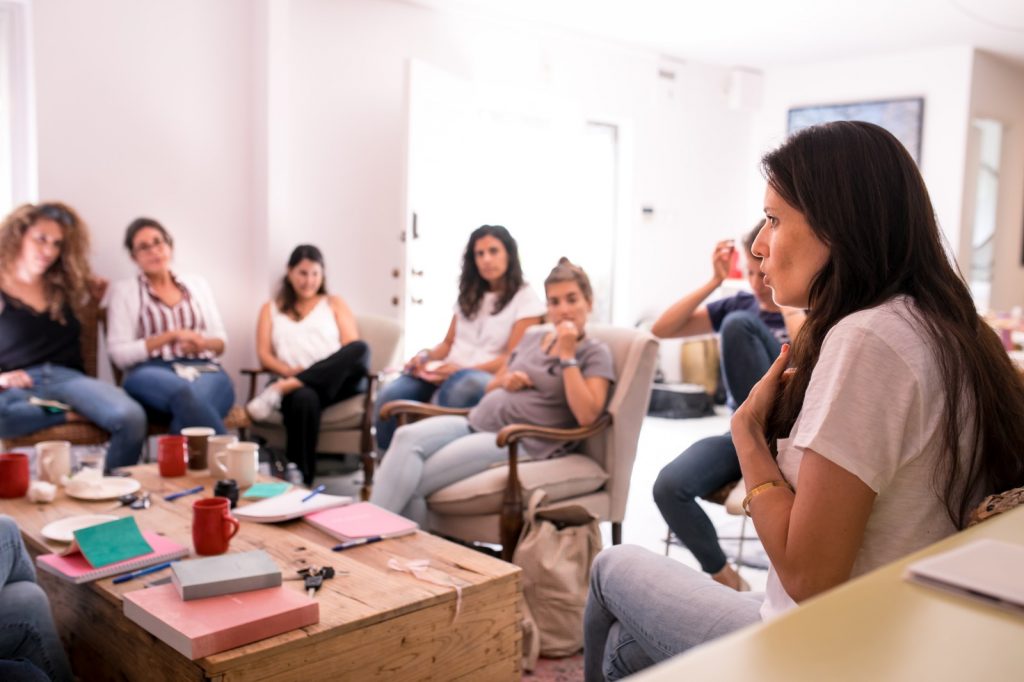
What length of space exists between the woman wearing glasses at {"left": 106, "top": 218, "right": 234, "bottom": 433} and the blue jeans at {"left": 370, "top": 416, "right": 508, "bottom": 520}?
1296 millimetres

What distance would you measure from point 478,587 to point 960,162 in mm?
6344

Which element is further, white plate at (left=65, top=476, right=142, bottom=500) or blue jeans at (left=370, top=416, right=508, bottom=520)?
blue jeans at (left=370, top=416, right=508, bottom=520)

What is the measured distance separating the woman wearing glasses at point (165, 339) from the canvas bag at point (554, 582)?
189 centimetres

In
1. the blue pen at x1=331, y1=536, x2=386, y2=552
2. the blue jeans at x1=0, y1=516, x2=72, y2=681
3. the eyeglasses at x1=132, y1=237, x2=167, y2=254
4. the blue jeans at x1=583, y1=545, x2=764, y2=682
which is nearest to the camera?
the blue jeans at x1=583, y1=545, x2=764, y2=682

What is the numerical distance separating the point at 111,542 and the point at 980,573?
5.98ft

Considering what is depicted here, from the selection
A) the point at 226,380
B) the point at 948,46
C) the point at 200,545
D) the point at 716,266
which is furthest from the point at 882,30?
the point at 200,545

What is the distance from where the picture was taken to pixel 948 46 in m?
6.96

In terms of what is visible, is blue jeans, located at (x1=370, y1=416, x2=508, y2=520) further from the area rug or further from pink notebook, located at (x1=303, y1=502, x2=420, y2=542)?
the area rug

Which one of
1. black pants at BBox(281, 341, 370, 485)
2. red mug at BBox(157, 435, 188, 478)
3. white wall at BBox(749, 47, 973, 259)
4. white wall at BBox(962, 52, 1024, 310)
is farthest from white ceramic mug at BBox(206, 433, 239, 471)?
white wall at BBox(962, 52, 1024, 310)

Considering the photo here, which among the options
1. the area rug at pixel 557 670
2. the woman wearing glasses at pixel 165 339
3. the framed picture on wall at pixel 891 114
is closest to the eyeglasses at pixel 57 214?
the woman wearing glasses at pixel 165 339

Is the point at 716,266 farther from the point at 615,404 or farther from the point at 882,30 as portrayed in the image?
the point at 882,30

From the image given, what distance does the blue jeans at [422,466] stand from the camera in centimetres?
292

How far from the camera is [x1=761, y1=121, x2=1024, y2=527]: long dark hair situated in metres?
1.18

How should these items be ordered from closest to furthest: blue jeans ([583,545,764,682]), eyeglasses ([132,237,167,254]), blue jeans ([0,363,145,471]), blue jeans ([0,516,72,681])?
blue jeans ([583,545,764,682]) < blue jeans ([0,516,72,681]) < blue jeans ([0,363,145,471]) < eyeglasses ([132,237,167,254])
